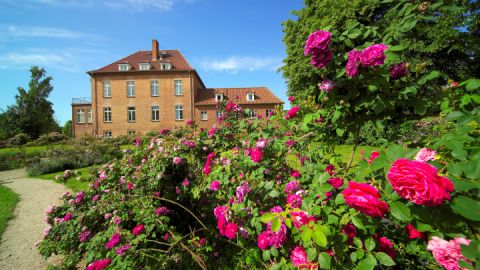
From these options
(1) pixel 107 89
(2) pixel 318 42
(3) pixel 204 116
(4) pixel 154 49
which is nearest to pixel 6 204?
(2) pixel 318 42

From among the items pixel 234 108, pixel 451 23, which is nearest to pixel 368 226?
pixel 234 108

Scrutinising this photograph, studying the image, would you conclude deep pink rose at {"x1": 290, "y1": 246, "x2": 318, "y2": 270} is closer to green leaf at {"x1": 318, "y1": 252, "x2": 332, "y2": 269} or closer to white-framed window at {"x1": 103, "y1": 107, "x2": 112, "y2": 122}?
green leaf at {"x1": 318, "y1": 252, "x2": 332, "y2": 269}

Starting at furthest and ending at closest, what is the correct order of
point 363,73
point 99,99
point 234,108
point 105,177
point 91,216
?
point 99,99 < point 234,108 < point 105,177 < point 91,216 < point 363,73

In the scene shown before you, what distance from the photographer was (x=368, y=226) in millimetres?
933

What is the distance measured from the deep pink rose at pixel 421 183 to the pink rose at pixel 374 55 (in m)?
0.56

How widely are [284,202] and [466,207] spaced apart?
0.98 m

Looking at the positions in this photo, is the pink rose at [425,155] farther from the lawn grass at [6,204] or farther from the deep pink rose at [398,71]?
the lawn grass at [6,204]

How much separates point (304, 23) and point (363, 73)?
17509 mm

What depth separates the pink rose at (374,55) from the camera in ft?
3.40

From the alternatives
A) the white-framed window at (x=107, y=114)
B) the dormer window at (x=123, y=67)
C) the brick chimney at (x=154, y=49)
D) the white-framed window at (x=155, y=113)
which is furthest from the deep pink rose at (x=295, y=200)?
the brick chimney at (x=154, y=49)

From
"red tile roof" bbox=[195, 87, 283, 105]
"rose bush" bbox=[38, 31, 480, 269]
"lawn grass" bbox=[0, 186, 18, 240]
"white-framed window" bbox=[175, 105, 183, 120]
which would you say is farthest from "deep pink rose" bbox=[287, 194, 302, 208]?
"white-framed window" bbox=[175, 105, 183, 120]

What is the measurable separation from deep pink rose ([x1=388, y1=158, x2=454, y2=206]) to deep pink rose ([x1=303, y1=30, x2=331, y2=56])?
0.66 m

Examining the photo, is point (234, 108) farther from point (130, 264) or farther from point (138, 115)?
point (138, 115)

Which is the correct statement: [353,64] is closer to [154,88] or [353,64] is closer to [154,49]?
[154,88]
